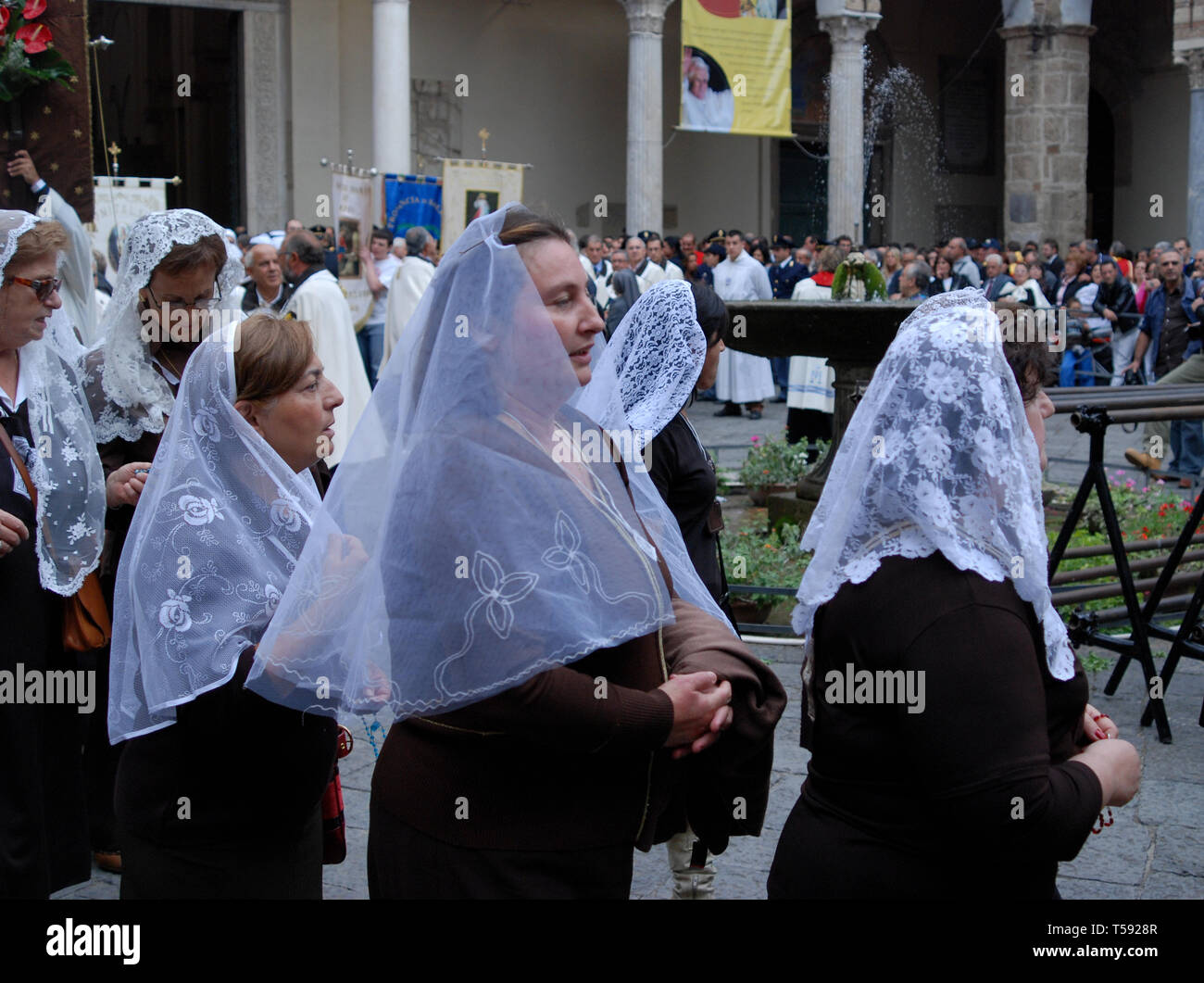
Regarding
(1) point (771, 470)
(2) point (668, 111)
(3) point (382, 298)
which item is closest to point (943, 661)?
(1) point (771, 470)

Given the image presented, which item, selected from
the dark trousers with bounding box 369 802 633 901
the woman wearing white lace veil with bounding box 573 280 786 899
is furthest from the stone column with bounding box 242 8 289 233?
the dark trousers with bounding box 369 802 633 901

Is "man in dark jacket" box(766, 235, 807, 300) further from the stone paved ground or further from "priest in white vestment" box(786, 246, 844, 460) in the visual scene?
the stone paved ground

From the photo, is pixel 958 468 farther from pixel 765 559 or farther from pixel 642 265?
pixel 642 265

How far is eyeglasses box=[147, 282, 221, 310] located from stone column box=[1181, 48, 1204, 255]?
737 inches

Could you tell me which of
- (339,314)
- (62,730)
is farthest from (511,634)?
(339,314)

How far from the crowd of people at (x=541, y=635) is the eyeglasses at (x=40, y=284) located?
0.93m

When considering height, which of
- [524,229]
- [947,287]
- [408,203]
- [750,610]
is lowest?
[750,610]

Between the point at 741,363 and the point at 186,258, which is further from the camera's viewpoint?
the point at 741,363

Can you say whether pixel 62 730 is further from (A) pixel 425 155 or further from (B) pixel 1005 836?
(A) pixel 425 155

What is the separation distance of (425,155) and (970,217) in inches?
481

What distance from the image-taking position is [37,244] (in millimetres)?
3111

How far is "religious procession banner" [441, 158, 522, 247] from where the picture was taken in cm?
1366

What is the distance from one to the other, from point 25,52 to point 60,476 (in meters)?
2.04

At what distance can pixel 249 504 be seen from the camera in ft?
7.66
